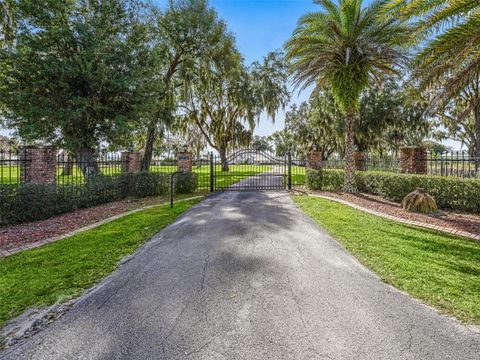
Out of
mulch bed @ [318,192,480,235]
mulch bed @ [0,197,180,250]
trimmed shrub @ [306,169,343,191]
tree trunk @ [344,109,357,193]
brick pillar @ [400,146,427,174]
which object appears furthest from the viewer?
trimmed shrub @ [306,169,343,191]

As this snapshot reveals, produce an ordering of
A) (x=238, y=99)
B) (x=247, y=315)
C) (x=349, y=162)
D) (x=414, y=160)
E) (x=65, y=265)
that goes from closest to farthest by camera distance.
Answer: (x=247, y=315) < (x=65, y=265) < (x=414, y=160) < (x=349, y=162) < (x=238, y=99)

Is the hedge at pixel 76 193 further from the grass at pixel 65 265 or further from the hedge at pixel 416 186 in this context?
the hedge at pixel 416 186

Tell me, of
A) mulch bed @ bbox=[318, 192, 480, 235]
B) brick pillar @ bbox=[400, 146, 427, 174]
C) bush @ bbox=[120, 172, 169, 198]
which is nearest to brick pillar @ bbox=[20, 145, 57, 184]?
bush @ bbox=[120, 172, 169, 198]

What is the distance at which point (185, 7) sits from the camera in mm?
15875

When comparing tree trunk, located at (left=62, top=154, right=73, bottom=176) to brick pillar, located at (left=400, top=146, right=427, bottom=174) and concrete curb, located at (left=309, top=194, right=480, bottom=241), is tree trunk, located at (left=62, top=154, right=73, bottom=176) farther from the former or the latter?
brick pillar, located at (left=400, top=146, right=427, bottom=174)

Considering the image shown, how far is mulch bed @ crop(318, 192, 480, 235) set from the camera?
20.7ft

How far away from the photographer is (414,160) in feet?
33.2

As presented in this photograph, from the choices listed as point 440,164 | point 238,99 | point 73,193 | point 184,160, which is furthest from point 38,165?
point 238,99

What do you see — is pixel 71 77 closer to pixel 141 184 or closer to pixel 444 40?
pixel 141 184

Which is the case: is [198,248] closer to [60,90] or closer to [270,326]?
[270,326]

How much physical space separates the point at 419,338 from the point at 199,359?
2.01 metres

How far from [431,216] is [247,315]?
682 cm

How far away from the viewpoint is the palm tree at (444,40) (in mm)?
6172

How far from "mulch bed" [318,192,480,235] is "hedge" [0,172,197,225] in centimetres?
711
